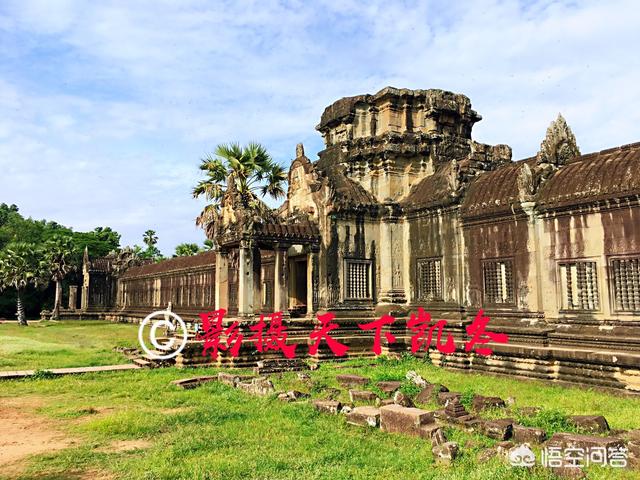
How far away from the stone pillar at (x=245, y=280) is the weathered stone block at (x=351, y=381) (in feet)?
15.2

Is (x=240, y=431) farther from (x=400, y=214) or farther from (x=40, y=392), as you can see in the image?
(x=400, y=214)

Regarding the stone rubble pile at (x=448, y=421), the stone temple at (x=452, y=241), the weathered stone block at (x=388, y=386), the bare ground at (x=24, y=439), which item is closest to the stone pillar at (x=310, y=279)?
the stone temple at (x=452, y=241)

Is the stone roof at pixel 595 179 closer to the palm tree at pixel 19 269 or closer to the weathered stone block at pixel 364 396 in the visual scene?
the weathered stone block at pixel 364 396

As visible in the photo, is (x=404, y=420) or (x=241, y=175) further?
(x=241, y=175)

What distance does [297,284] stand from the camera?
1833cm

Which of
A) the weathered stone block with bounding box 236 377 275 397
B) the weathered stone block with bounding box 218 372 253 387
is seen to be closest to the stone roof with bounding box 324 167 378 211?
the weathered stone block with bounding box 218 372 253 387

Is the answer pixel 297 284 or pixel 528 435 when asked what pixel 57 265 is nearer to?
pixel 297 284

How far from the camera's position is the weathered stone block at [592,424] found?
282 inches

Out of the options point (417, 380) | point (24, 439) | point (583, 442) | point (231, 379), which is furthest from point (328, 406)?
point (24, 439)

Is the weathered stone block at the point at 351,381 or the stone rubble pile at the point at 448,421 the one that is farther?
the weathered stone block at the point at 351,381

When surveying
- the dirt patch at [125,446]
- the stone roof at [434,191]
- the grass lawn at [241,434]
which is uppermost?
the stone roof at [434,191]

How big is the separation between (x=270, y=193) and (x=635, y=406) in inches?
701

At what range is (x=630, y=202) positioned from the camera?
1051 cm

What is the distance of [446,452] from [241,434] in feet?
9.30
